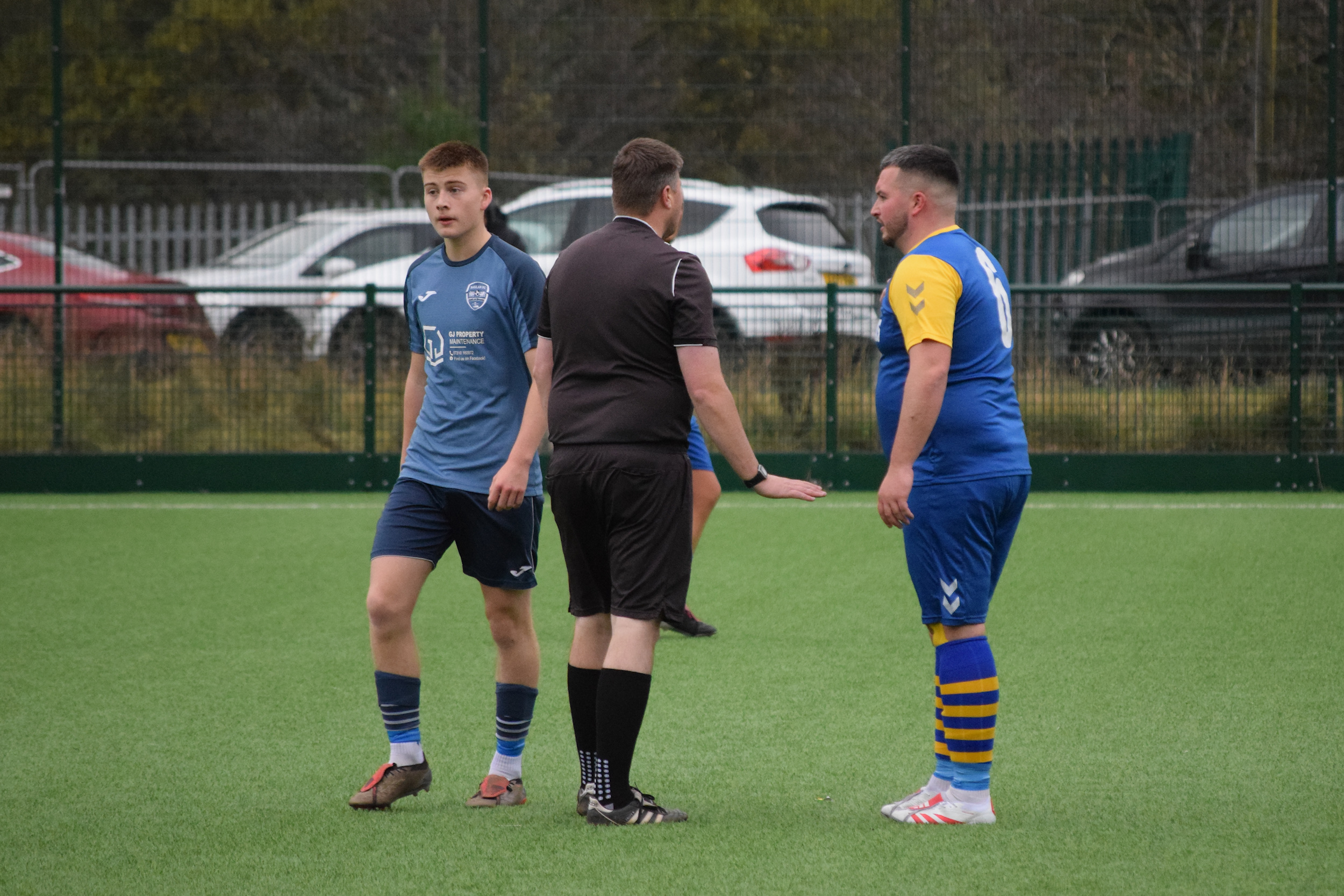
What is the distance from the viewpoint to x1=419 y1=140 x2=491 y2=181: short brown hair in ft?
13.7

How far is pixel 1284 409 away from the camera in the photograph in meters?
10.7

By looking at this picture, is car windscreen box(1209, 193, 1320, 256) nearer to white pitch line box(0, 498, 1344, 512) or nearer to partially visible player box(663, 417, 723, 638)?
white pitch line box(0, 498, 1344, 512)

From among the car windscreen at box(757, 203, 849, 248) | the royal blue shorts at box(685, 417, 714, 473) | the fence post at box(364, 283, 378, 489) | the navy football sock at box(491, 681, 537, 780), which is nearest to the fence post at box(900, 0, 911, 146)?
the car windscreen at box(757, 203, 849, 248)

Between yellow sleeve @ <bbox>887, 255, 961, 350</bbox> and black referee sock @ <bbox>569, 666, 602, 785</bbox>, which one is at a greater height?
yellow sleeve @ <bbox>887, 255, 961, 350</bbox>

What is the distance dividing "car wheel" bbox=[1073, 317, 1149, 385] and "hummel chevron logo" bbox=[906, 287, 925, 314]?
731 cm

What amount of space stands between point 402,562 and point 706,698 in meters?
1.61

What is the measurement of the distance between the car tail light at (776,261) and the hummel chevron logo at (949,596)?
7949 mm

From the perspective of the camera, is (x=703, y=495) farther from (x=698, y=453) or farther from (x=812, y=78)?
(x=812, y=78)

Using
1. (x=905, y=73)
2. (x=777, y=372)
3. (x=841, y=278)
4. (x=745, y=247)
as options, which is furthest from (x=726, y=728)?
(x=905, y=73)

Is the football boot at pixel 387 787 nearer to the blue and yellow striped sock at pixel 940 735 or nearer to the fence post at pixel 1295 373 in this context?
the blue and yellow striped sock at pixel 940 735

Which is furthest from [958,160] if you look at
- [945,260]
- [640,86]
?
[945,260]

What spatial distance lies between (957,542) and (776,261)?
8006 millimetres

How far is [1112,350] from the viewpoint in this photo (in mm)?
10766

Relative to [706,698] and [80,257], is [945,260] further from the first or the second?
[80,257]
